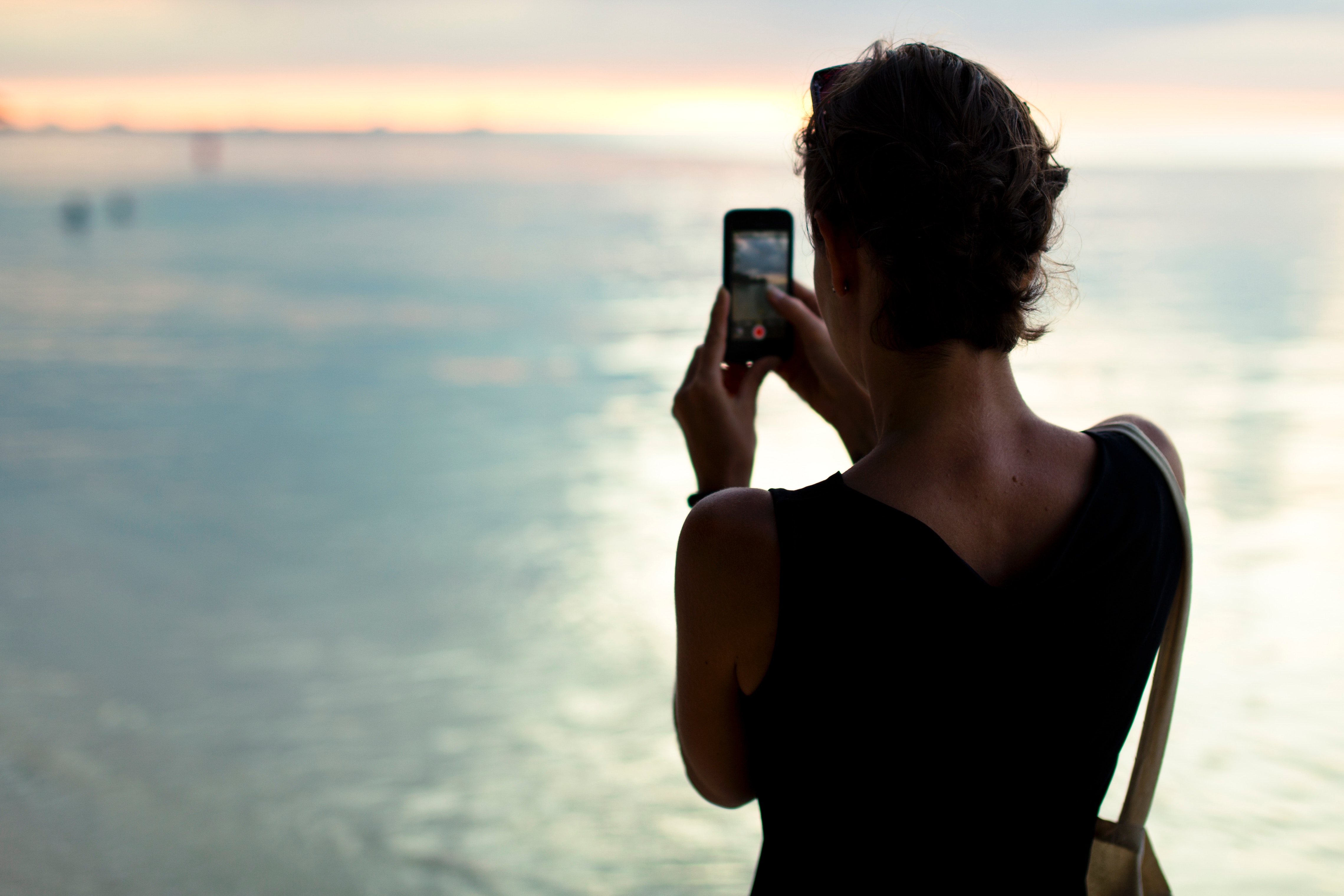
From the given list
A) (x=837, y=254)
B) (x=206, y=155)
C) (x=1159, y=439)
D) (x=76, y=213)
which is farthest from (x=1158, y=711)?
(x=206, y=155)

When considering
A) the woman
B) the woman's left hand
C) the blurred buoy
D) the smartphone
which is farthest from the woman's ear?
the blurred buoy

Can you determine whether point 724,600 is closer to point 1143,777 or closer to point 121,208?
point 1143,777

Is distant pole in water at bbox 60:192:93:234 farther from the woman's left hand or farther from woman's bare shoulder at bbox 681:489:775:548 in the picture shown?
woman's bare shoulder at bbox 681:489:775:548

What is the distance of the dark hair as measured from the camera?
0.68 meters

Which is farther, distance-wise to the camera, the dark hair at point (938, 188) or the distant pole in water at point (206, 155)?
the distant pole in water at point (206, 155)

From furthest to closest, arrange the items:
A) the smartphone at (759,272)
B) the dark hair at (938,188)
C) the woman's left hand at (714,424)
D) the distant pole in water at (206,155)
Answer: the distant pole in water at (206,155), the smartphone at (759,272), the woman's left hand at (714,424), the dark hair at (938,188)

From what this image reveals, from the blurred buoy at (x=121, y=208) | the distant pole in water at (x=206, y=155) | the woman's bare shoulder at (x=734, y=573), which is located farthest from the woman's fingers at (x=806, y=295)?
the distant pole in water at (x=206, y=155)

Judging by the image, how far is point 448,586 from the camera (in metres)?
3.46

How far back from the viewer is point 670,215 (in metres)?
19.0

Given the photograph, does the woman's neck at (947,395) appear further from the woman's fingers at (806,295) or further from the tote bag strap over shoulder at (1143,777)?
the woman's fingers at (806,295)

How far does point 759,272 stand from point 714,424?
0.31 meters

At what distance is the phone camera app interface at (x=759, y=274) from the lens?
1176 mm

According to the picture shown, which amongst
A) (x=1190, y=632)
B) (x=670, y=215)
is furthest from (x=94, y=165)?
(x=1190, y=632)

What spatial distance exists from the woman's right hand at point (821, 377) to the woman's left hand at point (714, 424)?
97mm
